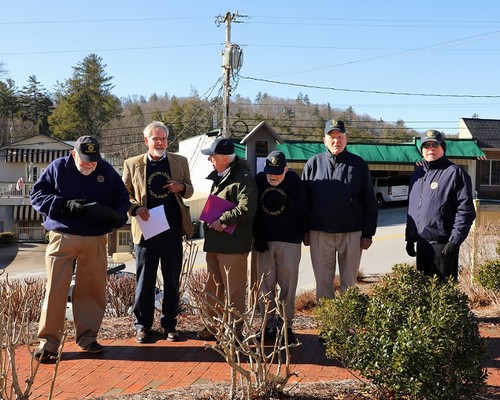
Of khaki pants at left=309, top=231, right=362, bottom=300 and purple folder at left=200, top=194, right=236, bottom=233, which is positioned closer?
purple folder at left=200, top=194, right=236, bottom=233

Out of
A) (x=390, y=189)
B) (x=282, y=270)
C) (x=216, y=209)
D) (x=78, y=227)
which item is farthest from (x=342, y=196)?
(x=390, y=189)

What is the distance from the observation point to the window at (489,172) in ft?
121

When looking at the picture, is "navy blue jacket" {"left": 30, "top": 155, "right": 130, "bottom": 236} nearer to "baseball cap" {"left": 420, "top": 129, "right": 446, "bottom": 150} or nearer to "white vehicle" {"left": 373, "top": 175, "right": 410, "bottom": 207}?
"baseball cap" {"left": 420, "top": 129, "right": 446, "bottom": 150}

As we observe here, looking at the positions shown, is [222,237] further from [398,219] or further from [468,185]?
[398,219]

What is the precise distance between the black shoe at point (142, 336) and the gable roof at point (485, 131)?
33.0 m

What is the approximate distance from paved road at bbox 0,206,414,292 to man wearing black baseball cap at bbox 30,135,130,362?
2.83 feet

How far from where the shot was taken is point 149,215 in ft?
18.3

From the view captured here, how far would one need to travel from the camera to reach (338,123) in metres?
5.79

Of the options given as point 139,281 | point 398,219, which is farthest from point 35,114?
point 139,281

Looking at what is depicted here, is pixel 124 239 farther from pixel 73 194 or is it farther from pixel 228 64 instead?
pixel 73 194

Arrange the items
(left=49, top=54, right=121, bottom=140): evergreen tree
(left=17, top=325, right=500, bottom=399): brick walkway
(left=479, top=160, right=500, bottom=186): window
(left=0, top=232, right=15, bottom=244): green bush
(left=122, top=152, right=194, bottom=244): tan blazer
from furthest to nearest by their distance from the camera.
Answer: (left=49, top=54, right=121, bottom=140): evergreen tree → (left=479, top=160, right=500, bottom=186): window → (left=0, top=232, right=15, bottom=244): green bush → (left=122, top=152, right=194, bottom=244): tan blazer → (left=17, top=325, right=500, bottom=399): brick walkway

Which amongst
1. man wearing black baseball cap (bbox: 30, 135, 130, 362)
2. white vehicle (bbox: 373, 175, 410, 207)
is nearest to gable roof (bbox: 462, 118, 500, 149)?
white vehicle (bbox: 373, 175, 410, 207)

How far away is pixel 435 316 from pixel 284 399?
1.17 metres

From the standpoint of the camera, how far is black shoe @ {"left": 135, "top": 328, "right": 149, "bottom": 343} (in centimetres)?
572
